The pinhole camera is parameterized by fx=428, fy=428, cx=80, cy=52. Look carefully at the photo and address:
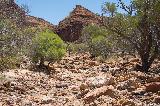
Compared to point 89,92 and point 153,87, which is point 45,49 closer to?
point 89,92

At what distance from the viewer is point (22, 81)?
2233 centimetres

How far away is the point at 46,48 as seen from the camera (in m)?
31.5

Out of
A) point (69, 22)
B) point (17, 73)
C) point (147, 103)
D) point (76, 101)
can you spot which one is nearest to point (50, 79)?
point (17, 73)

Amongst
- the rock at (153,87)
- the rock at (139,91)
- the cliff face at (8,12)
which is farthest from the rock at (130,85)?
the cliff face at (8,12)

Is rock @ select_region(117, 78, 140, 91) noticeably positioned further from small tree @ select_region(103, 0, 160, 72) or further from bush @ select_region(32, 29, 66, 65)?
bush @ select_region(32, 29, 66, 65)

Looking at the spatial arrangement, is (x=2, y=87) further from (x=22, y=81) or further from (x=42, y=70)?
(x=42, y=70)

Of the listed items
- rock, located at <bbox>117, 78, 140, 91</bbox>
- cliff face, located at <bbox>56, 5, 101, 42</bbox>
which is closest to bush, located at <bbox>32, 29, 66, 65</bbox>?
rock, located at <bbox>117, 78, 140, 91</bbox>

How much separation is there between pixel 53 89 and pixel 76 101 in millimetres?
5569

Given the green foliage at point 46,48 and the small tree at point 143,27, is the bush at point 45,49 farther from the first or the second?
the small tree at point 143,27

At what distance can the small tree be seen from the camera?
23750mm

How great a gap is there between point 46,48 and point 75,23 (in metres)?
75.4

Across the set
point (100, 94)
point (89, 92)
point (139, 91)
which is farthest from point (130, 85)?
→ point (100, 94)

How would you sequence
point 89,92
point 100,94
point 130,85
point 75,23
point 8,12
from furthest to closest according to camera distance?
point 75,23, point 8,12, point 130,85, point 89,92, point 100,94

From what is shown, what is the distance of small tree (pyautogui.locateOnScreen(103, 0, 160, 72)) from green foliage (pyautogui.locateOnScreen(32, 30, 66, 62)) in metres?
5.60
